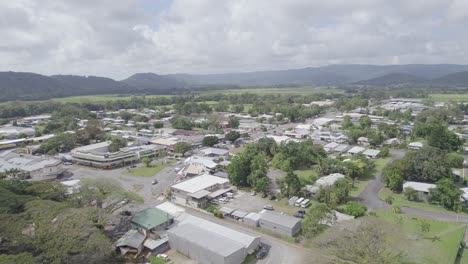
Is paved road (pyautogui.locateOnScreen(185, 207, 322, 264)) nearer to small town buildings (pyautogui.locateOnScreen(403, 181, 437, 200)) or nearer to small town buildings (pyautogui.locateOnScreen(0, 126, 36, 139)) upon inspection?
small town buildings (pyautogui.locateOnScreen(403, 181, 437, 200))

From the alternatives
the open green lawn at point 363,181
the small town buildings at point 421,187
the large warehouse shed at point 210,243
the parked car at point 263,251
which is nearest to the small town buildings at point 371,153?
the open green lawn at point 363,181

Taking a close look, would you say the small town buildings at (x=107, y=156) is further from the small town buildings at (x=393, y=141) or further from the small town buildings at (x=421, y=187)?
the small town buildings at (x=393, y=141)

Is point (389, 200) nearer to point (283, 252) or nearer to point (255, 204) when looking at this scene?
point (255, 204)

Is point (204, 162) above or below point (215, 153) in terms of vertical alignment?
above

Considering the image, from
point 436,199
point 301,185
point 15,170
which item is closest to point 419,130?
point 436,199

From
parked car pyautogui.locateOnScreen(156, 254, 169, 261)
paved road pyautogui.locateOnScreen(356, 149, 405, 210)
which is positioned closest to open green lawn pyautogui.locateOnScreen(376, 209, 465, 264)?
paved road pyautogui.locateOnScreen(356, 149, 405, 210)

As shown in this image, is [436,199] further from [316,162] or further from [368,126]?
[368,126]

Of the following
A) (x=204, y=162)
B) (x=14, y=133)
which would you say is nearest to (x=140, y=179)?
(x=204, y=162)
